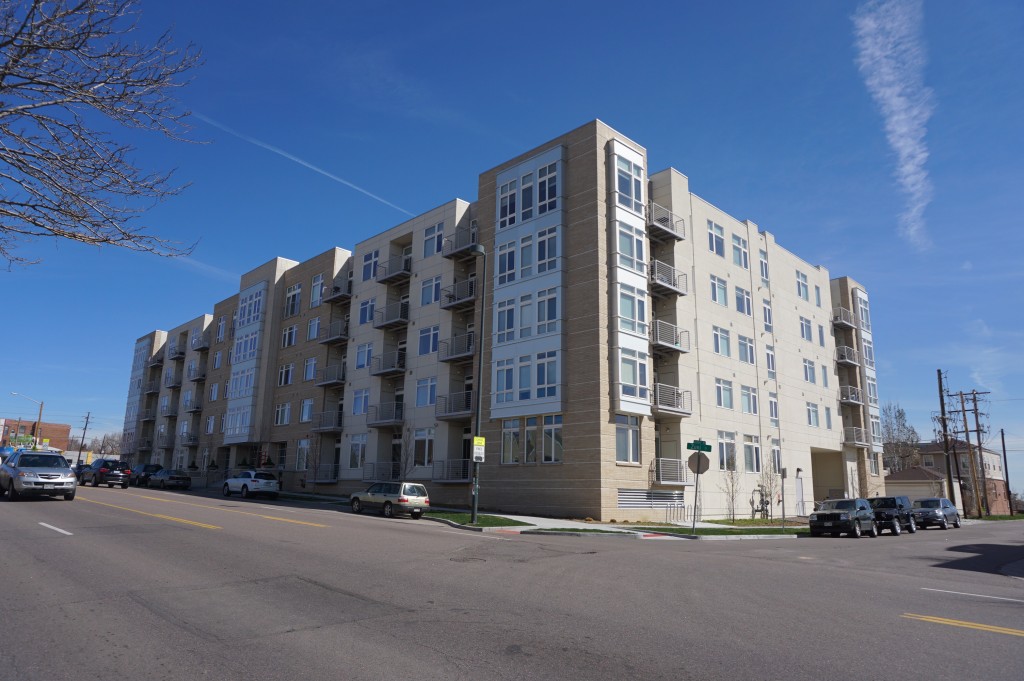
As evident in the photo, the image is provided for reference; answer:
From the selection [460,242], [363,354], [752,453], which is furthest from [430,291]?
[752,453]

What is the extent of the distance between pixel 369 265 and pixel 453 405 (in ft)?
48.1

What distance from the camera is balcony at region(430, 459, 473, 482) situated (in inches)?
1419

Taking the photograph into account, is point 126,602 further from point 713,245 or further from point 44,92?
point 713,245

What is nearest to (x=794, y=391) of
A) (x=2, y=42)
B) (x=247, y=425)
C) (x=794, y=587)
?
(x=794, y=587)

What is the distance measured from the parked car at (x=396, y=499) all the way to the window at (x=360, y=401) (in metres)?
15.4

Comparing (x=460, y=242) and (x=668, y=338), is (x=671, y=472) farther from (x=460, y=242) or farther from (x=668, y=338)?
(x=460, y=242)

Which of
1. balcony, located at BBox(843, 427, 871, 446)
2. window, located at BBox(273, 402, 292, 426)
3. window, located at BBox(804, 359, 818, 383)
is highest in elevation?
window, located at BBox(804, 359, 818, 383)

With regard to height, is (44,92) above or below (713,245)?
below

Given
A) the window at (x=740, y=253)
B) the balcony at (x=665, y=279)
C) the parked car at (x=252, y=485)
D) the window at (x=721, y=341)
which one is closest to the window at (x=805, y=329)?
the window at (x=740, y=253)

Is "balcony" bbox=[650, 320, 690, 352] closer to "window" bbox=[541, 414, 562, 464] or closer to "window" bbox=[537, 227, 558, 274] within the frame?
"window" bbox=[537, 227, 558, 274]

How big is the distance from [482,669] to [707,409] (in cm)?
3221

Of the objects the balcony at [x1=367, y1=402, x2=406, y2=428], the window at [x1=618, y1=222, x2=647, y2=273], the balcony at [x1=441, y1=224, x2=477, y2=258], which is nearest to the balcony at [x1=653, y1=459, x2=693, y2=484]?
the window at [x1=618, y1=222, x2=647, y2=273]

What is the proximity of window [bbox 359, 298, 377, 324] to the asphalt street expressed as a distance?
30.9 meters

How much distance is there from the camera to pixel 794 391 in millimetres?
44000
